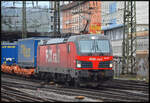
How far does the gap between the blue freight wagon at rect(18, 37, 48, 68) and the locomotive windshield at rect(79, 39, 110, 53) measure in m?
7.61

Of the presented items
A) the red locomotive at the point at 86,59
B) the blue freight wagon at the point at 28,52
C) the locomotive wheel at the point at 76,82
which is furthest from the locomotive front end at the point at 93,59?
the blue freight wagon at the point at 28,52

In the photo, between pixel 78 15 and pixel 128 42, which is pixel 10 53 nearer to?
pixel 128 42

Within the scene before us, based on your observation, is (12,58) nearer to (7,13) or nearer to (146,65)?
(146,65)

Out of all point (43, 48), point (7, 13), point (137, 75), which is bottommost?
point (137, 75)

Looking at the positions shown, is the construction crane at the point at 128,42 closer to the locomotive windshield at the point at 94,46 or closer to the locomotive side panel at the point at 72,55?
the locomotive windshield at the point at 94,46

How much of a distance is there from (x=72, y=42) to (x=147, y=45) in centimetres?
1434

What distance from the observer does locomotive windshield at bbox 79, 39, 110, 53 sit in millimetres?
16922

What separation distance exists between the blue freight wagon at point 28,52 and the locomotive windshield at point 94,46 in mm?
7612

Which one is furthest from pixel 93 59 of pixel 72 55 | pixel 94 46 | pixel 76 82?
pixel 76 82

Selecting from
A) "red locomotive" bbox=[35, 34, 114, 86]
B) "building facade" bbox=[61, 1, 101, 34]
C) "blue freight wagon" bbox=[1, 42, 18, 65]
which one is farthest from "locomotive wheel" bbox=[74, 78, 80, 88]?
"building facade" bbox=[61, 1, 101, 34]

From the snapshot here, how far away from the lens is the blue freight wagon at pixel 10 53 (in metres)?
29.5

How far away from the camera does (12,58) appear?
29922 mm

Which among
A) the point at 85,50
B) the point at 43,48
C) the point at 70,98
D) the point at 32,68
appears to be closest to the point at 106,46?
the point at 85,50

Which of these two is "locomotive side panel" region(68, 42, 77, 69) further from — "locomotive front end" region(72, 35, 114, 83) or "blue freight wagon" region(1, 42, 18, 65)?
"blue freight wagon" region(1, 42, 18, 65)
